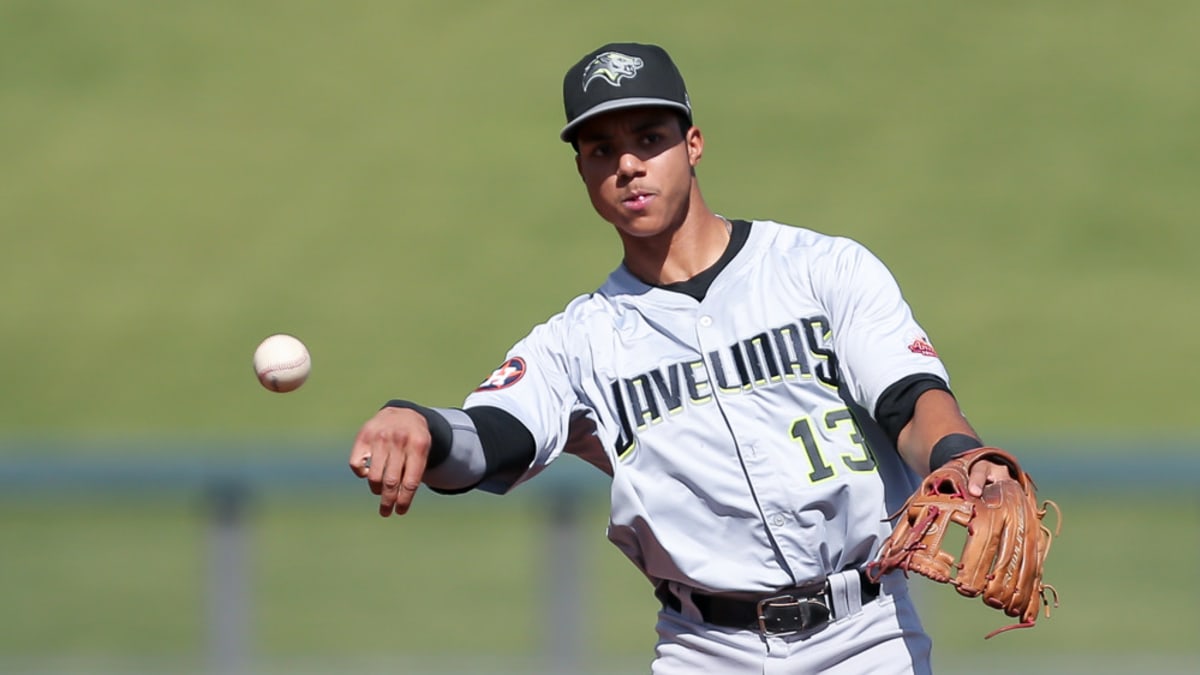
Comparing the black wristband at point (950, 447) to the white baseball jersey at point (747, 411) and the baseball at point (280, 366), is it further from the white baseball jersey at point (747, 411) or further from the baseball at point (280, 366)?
the baseball at point (280, 366)

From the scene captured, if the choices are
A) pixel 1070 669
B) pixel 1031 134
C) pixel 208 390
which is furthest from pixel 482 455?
pixel 1031 134

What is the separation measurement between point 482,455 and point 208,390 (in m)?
9.67

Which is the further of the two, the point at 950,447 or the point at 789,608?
the point at 789,608

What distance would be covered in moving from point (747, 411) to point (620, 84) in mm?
795

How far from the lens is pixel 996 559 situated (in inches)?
120

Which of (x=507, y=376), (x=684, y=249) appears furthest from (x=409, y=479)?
(x=684, y=249)

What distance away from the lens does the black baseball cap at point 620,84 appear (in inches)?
146

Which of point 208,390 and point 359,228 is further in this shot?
point 359,228

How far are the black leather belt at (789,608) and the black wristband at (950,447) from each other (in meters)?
0.51

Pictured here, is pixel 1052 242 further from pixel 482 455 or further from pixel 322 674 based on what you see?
pixel 482 455

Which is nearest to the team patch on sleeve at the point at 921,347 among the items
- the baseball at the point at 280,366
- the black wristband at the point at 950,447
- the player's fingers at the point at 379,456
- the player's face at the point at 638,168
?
the black wristband at the point at 950,447

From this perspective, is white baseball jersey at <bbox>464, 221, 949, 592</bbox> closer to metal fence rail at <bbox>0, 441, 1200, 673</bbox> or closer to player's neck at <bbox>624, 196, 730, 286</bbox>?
player's neck at <bbox>624, 196, 730, 286</bbox>

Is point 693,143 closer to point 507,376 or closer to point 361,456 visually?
point 507,376

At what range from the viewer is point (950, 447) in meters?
3.15
